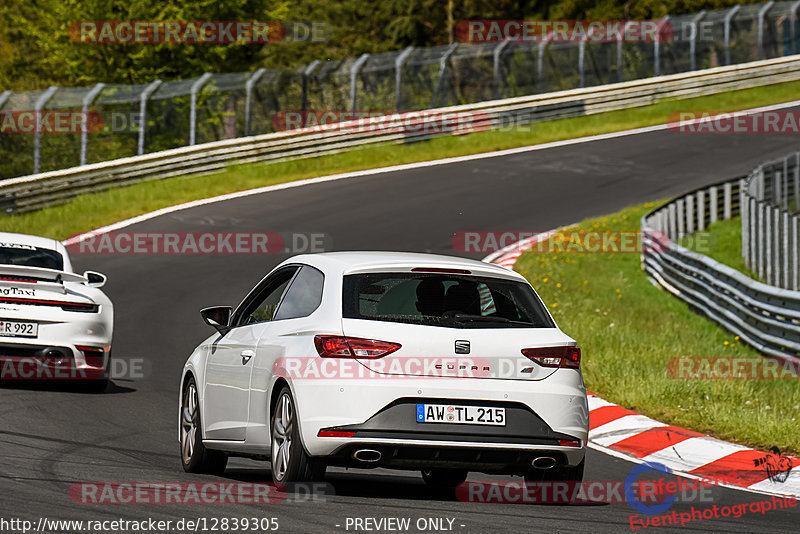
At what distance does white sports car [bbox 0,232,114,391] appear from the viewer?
1230 cm

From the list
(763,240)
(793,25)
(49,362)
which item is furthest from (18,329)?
(793,25)

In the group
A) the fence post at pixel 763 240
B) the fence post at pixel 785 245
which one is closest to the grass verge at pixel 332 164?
the fence post at pixel 763 240

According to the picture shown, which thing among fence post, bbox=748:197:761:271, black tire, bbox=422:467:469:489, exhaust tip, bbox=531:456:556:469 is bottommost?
fence post, bbox=748:197:761:271

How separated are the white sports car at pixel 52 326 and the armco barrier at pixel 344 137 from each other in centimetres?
1425

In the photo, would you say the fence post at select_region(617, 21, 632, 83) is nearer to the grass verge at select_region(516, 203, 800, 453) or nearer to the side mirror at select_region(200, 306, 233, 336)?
the grass verge at select_region(516, 203, 800, 453)

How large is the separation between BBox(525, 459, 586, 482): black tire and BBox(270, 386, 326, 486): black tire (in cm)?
128

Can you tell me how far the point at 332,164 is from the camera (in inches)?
1310

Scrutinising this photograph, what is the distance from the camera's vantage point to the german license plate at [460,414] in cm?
724

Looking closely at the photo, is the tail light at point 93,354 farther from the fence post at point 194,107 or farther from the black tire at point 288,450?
the fence post at point 194,107

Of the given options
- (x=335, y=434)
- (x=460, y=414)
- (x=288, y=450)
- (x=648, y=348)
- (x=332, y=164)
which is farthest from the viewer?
(x=332, y=164)

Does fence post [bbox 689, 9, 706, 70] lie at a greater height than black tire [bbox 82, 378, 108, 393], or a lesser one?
greater

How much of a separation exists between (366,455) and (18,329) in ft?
20.0

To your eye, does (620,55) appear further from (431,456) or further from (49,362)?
(431,456)

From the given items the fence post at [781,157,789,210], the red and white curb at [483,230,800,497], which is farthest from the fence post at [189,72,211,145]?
the red and white curb at [483,230,800,497]
